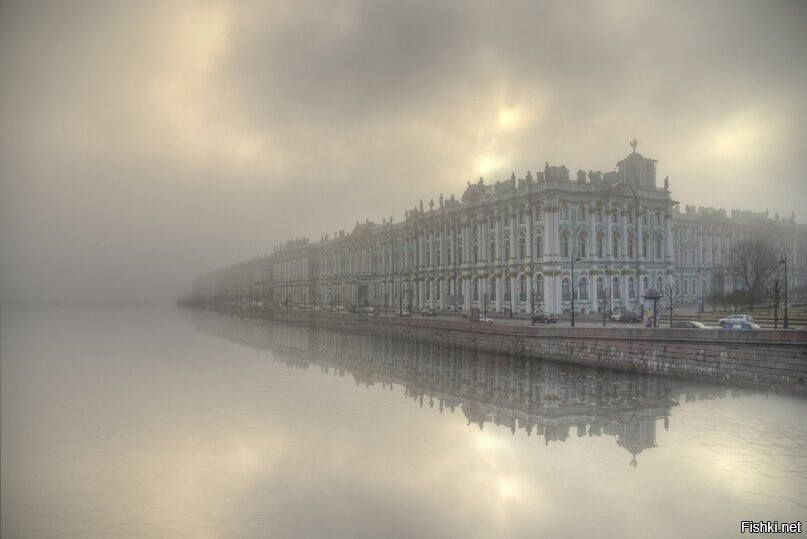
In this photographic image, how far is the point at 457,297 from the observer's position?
3152 inches

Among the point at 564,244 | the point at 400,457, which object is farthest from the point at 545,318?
the point at 400,457

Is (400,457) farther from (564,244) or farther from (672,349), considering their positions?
(564,244)

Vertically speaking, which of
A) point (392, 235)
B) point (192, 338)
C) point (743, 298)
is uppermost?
point (392, 235)

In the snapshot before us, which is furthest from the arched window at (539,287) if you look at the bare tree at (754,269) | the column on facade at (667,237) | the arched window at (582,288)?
the bare tree at (754,269)

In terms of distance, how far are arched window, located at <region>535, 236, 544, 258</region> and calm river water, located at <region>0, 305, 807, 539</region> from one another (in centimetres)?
2933

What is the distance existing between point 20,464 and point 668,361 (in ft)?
112

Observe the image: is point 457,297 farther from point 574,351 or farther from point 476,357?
point 574,351

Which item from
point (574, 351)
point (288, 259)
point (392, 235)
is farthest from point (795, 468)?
point (288, 259)

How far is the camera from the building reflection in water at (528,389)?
84.7 ft

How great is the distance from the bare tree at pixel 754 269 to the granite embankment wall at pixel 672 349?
1272 inches

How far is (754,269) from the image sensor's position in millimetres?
76125

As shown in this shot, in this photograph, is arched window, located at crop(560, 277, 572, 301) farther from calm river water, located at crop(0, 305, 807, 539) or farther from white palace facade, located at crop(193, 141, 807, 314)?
calm river water, located at crop(0, 305, 807, 539)

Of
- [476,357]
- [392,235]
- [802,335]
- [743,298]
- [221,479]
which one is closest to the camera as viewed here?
[221,479]

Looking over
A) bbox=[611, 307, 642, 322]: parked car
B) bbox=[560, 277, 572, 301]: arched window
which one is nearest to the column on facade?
bbox=[560, 277, 572, 301]: arched window
